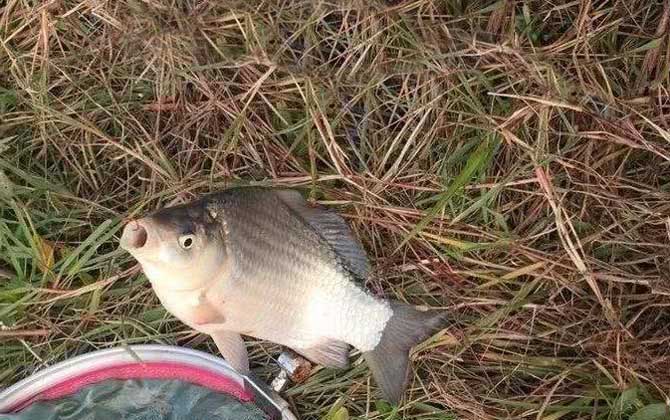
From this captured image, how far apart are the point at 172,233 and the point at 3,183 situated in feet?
2.71

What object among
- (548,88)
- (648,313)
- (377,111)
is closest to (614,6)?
(548,88)

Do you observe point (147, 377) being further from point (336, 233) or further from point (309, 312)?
point (336, 233)

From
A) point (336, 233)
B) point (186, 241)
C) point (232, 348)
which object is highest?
point (186, 241)

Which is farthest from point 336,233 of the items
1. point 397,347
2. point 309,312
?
point 397,347

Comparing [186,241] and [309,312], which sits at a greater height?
[186,241]

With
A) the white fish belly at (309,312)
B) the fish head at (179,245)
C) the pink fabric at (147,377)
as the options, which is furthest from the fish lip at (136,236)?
the pink fabric at (147,377)

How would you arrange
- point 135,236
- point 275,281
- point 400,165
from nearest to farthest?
point 135,236 < point 275,281 < point 400,165

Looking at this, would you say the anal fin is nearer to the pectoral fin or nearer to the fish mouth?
the pectoral fin

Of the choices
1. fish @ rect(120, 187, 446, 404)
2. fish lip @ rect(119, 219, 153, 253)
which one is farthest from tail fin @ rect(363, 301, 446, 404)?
fish lip @ rect(119, 219, 153, 253)

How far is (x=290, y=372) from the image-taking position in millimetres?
2152

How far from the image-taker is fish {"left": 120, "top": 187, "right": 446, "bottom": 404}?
1689 millimetres

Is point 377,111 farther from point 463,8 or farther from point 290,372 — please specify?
point 290,372

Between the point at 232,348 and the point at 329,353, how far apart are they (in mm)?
252

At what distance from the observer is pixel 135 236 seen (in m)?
1.64
